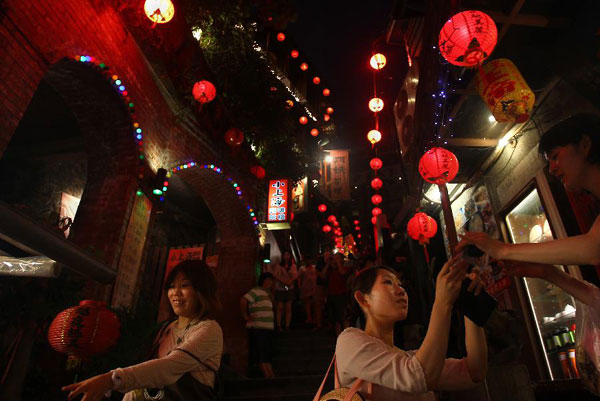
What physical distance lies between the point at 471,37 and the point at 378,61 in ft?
25.2

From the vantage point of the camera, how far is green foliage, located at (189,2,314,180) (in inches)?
400

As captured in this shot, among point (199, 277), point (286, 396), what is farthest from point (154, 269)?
point (199, 277)

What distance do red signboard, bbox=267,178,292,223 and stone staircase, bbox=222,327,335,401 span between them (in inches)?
139

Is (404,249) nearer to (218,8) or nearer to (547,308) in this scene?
(547,308)

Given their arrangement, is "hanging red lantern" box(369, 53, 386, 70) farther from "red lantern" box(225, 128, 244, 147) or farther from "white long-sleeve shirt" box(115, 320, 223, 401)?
"white long-sleeve shirt" box(115, 320, 223, 401)

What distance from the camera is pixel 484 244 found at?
1.91m

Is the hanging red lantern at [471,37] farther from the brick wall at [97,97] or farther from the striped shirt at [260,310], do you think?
the striped shirt at [260,310]

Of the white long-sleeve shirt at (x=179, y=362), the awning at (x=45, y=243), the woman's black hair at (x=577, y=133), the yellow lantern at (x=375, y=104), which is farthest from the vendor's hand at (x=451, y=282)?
the yellow lantern at (x=375, y=104)

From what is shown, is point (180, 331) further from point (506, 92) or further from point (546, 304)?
point (546, 304)

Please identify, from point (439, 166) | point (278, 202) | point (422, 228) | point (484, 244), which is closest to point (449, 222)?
point (439, 166)

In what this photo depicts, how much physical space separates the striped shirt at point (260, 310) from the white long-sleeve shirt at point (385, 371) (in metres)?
5.76

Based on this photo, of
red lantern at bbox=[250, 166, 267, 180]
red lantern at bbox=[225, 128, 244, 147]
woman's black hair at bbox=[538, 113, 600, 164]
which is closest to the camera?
woman's black hair at bbox=[538, 113, 600, 164]

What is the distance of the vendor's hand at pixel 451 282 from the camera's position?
1.75 meters

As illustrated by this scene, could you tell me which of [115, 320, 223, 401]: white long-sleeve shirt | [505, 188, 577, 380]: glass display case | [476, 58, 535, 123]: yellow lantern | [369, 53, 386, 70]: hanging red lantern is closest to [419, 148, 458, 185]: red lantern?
[476, 58, 535, 123]: yellow lantern
